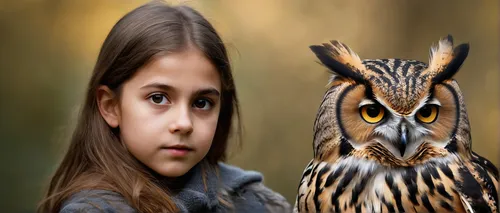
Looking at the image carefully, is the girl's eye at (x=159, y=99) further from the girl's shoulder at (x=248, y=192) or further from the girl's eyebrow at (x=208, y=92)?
the girl's shoulder at (x=248, y=192)

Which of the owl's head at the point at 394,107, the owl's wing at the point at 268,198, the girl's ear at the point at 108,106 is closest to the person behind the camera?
the owl's head at the point at 394,107

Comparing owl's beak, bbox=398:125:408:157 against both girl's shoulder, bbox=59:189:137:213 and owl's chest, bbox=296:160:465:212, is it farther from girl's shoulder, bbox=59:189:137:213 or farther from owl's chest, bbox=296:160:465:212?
girl's shoulder, bbox=59:189:137:213

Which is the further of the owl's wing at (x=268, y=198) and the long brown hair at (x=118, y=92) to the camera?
the owl's wing at (x=268, y=198)

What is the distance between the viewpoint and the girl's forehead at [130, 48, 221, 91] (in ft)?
2.88

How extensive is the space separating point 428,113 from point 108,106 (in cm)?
43

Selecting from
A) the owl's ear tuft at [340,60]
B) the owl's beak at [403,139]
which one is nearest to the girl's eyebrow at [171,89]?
the owl's ear tuft at [340,60]

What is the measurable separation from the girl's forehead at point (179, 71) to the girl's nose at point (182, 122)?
3 centimetres

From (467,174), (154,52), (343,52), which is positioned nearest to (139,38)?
(154,52)

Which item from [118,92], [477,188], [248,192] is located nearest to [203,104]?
[118,92]

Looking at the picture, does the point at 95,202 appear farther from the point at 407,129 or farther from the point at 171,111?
the point at 407,129

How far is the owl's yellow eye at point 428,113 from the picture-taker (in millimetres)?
865

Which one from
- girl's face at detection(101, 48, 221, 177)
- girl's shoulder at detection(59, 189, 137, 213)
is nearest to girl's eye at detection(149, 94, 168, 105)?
girl's face at detection(101, 48, 221, 177)

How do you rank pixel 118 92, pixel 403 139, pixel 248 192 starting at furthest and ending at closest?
1. pixel 248 192
2. pixel 118 92
3. pixel 403 139

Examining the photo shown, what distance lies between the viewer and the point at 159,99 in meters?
0.88
